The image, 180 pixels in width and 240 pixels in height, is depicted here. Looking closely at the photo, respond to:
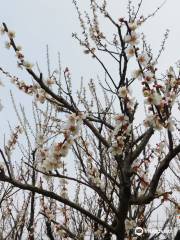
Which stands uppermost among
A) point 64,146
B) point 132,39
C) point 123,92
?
point 132,39

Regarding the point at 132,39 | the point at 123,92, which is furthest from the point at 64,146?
the point at 132,39

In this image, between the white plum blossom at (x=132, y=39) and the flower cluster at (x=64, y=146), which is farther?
the white plum blossom at (x=132, y=39)

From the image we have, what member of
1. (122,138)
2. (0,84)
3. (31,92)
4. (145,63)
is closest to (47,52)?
(31,92)

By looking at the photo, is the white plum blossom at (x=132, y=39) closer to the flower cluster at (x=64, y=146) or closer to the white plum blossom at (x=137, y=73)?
the white plum blossom at (x=137, y=73)

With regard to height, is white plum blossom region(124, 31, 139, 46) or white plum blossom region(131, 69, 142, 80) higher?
white plum blossom region(124, 31, 139, 46)

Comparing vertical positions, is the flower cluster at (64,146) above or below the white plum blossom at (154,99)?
below

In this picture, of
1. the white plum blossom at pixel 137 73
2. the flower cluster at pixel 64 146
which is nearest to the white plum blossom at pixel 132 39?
the white plum blossom at pixel 137 73

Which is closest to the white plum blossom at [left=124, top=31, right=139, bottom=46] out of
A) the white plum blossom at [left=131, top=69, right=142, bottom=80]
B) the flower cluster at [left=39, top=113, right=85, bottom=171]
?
the white plum blossom at [left=131, top=69, right=142, bottom=80]

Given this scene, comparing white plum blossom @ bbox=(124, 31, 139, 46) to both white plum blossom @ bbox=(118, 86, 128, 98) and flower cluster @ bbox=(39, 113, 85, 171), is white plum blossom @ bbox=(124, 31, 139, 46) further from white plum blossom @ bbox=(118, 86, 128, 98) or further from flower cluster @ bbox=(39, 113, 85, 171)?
flower cluster @ bbox=(39, 113, 85, 171)

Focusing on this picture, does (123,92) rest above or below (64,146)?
above

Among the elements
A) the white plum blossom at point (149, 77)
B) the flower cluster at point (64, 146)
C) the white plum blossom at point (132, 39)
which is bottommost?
the flower cluster at point (64, 146)

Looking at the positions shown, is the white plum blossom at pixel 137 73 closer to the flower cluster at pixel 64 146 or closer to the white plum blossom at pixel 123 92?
the white plum blossom at pixel 123 92

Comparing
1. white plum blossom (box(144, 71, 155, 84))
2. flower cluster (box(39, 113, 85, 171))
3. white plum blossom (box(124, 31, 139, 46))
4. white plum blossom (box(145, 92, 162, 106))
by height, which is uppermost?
white plum blossom (box(124, 31, 139, 46))

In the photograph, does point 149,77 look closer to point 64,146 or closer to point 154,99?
point 154,99
